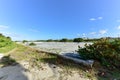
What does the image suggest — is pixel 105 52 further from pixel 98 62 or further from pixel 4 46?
pixel 4 46

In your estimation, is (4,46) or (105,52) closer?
(105,52)

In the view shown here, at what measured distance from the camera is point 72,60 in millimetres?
7133

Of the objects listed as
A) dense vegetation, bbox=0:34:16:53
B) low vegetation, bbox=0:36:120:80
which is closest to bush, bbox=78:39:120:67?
low vegetation, bbox=0:36:120:80

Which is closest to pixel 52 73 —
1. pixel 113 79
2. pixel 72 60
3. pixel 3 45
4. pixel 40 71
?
pixel 40 71

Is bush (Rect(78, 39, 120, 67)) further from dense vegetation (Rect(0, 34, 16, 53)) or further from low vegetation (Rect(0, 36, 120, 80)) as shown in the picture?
dense vegetation (Rect(0, 34, 16, 53))

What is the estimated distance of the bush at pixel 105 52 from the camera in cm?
675

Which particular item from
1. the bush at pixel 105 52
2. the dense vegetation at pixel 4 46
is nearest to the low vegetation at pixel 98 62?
the bush at pixel 105 52

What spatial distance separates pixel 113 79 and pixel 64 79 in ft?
5.20

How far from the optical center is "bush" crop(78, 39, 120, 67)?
6750 mm

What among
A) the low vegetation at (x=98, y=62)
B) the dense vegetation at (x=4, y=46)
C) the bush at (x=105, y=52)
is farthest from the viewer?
the dense vegetation at (x=4, y=46)

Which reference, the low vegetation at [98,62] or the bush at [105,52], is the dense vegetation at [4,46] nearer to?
the low vegetation at [98,62]

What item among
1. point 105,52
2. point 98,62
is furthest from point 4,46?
point 105,52

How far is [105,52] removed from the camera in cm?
685

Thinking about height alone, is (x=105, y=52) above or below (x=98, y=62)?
above
